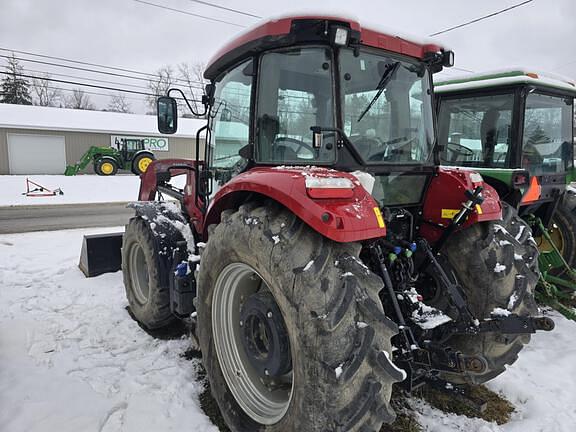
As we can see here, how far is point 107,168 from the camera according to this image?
2400 centimetres

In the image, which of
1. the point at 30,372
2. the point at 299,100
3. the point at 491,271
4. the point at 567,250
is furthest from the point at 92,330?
the point at 567,250

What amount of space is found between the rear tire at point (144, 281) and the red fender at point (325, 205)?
1796 millimetres

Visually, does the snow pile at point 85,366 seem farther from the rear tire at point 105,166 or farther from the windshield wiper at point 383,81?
the rear tire at point 105,166

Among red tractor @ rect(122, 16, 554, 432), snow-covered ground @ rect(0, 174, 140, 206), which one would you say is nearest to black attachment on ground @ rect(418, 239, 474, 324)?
red tractor @ rect(122, 16, 554, 432)

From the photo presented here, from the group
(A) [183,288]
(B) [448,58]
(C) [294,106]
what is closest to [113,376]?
(A) [183,288]

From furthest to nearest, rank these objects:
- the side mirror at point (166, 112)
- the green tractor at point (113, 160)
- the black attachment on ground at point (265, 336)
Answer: the green tractor at point (113, 160) < the side mirror at point (166, 112) < the black attachment on ground at point (265, 336)

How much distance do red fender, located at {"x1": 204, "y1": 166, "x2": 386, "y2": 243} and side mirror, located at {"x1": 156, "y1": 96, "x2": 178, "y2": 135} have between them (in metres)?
1.78

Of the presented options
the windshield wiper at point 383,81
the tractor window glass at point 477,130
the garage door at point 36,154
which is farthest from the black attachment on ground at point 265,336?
the garage door at point 36,154

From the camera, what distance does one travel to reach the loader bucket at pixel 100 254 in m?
5.51

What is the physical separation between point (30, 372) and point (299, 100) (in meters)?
2.98

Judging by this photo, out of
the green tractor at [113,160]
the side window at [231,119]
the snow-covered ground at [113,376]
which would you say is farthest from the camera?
the green tractor at [113,160]

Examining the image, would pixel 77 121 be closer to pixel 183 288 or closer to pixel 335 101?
pixel 183 288

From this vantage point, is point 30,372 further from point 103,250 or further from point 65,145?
point 65,145

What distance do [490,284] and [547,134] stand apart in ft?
12.9
